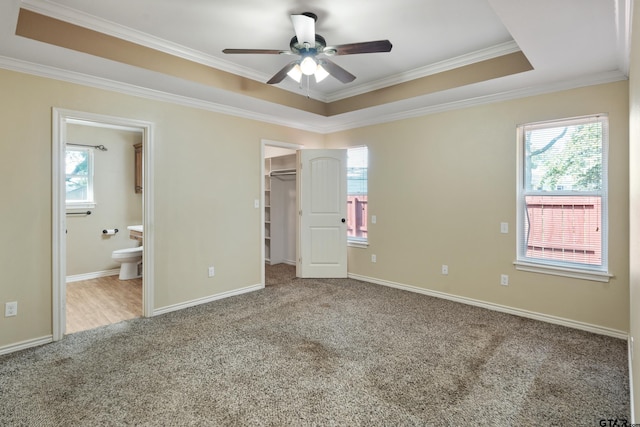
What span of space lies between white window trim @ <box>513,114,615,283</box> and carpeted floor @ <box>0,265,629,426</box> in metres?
0.55

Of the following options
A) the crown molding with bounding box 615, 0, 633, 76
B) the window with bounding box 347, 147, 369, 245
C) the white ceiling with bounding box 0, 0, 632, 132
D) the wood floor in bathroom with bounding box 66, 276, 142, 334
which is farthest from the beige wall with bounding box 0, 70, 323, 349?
the crown molding with bounding box 615, 0, 633, 76

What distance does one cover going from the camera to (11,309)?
2.74m

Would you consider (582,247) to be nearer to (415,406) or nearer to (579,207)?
(579,207)

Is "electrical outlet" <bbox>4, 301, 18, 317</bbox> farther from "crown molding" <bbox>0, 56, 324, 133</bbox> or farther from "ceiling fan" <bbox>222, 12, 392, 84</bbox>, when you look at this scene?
"ceiling fan" <bbox>222, 12, 392, 84</bbox>

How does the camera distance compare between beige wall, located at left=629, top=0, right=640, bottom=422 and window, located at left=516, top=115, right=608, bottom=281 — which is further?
window, located at left=516, top=115, right=608, bottom=281

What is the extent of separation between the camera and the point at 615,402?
2020mm

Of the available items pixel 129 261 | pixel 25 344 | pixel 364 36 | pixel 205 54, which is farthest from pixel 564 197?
pixel 129 261

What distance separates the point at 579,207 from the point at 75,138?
667cm

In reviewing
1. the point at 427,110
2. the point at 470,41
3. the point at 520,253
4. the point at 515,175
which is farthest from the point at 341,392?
the point at 427,110

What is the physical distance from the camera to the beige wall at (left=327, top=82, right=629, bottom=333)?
2965 mm

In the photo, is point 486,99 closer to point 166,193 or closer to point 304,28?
point 304,28

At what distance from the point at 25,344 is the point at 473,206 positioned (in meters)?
4.66

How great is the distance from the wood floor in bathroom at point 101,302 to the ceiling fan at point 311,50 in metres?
3.01

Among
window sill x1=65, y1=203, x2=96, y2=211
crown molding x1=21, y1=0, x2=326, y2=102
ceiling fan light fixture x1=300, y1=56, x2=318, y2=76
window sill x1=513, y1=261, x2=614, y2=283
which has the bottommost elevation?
window sill x1=513, y1=261, x2=614, y2=283
